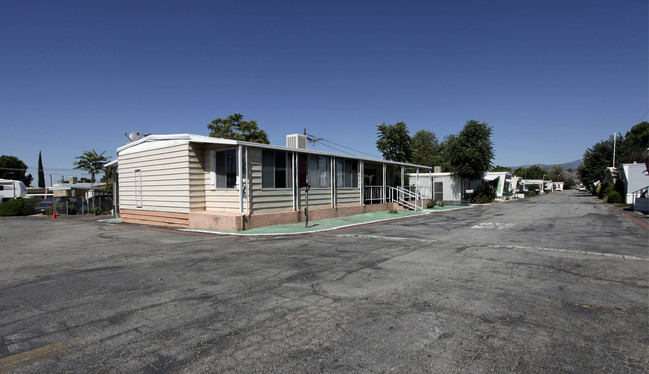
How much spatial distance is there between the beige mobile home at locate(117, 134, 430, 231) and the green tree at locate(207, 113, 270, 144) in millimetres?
16270

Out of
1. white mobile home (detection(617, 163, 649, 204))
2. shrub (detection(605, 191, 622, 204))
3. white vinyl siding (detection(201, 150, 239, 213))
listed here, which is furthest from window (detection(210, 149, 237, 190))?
shrub (detection(605, 191, 622, 204))

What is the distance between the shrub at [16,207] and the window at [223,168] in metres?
21.7

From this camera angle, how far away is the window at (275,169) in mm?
13086

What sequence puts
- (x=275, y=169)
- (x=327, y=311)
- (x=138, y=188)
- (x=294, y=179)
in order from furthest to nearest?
1. (x=138, y=188)
2. (x=294, y=179)
3. (x=275, y=169)
4. (x=327, y=311)

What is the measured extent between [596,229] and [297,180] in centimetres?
1136

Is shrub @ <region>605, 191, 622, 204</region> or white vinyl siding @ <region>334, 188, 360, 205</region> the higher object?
white vinyl siding @ <region>334, 188, 360, 205</region>

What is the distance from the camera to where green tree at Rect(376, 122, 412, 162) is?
98.9ft

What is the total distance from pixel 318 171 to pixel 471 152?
62.2 feet

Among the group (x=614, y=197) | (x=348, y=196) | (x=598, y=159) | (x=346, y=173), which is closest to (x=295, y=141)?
(x=346, y=173)

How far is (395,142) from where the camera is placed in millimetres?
30234

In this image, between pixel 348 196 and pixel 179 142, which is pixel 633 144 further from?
pixel 179 142

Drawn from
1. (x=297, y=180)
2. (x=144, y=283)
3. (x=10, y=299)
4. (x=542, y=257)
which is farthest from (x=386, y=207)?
(x=10, y=299)

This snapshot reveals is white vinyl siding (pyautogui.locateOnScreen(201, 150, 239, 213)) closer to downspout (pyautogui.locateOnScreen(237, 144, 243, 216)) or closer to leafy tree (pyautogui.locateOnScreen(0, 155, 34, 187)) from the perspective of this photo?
downspout (pyautogui.locateOnScreen(237, 144, 243, 216))

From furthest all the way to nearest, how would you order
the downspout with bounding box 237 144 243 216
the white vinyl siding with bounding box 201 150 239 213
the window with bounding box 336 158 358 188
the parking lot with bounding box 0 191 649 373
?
the window with bounding box 336 158 358 188 < the white vinyl siding with bounding box 201 150 239 213 < the downspout with bounding box 237 144 243 216 < the parking lot with bounding box 0 191 649 373
